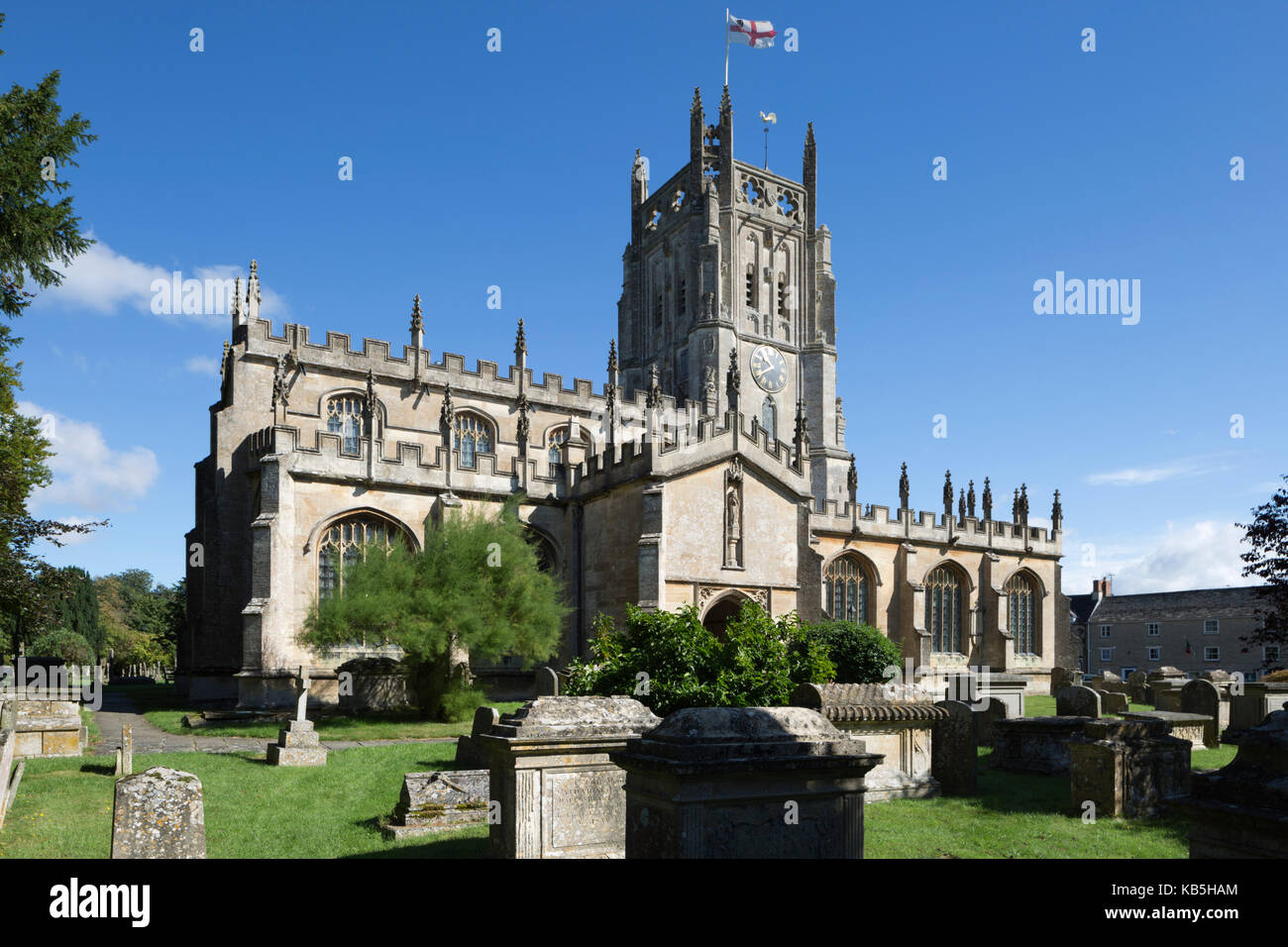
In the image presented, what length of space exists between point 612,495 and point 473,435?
10.2m

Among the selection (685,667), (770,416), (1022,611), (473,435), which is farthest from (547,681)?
→ (770,416)

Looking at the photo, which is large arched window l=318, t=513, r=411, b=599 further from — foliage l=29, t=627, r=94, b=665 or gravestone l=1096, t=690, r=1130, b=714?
foliage l=29, t=627, r=94, b=665

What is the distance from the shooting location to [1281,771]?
414 centimetres

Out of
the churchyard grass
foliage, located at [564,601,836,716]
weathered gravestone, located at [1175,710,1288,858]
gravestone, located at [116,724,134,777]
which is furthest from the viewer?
gravestone, located at [116,724,134,777]

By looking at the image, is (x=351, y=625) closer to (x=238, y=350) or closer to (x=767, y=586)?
(x=767, y=586)

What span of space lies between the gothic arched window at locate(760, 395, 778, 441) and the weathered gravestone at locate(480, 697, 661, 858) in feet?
139

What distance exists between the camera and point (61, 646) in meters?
44.9

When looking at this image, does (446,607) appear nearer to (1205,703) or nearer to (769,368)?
(1205,703)

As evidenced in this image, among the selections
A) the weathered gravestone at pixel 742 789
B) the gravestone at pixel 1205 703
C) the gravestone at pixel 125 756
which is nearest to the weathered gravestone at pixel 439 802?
the weathered gravestone at pixel 742 789

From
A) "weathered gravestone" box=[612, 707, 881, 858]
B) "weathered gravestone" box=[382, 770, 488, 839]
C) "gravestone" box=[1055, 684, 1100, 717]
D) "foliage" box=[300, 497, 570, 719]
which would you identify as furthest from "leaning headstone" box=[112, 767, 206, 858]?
"gravestone" box=[1055, 684, 1100, 717]

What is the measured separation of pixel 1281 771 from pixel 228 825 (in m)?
9.59

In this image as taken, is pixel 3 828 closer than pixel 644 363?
Yes

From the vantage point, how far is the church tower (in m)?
48.6
